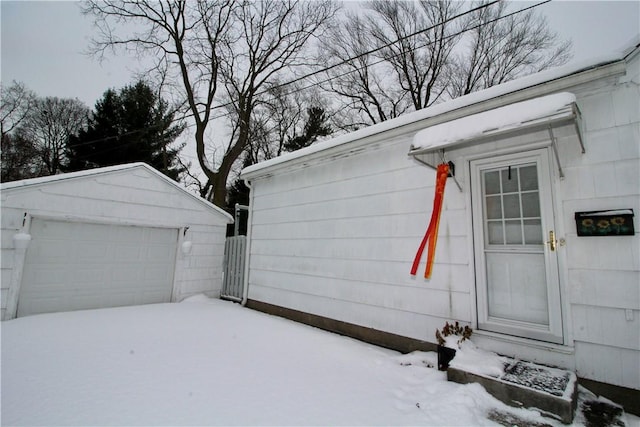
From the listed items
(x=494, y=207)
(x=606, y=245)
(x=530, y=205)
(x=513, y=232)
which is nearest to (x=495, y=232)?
(x=513, y=232)

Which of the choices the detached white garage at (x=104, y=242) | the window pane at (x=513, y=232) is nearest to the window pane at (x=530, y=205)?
the window pane at (x=513, y=232)

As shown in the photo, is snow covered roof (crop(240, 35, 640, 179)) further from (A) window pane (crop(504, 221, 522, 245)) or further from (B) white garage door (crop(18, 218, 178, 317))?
(B) white garage door (crop(18, 218, 178, 317))

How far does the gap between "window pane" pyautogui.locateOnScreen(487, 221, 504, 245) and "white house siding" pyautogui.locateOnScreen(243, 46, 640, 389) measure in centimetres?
21

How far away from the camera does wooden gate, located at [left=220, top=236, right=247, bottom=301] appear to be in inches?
267

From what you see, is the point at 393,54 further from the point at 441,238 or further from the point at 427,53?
the point at 441,238

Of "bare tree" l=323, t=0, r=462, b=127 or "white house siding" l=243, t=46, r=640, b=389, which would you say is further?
"bare tree" l=323, t=0, r=462, b=127

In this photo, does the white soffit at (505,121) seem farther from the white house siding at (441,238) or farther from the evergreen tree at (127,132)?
the evergreen tree at (127,132)

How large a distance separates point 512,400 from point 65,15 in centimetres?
1487

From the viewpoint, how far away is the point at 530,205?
9.70 feet

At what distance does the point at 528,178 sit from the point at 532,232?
0.54 metres

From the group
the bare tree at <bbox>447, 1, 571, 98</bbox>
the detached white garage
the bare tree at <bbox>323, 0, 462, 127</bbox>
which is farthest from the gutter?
the bare tree at <bbox>447, 1, 571, 98</bbox>

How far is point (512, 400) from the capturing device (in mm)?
2279

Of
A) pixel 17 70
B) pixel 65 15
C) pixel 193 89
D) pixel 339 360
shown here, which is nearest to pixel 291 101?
pixel 193 89

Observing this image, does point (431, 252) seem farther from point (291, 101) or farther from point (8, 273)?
point (291, 101)
